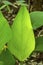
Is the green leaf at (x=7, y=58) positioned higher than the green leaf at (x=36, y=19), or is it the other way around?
the green leaf at (x=36, y=19)

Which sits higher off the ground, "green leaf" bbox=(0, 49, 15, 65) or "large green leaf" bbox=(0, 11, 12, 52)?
"large green leaf" bbox=(0, 11, 12, 52)

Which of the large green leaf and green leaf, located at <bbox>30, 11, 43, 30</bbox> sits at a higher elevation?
the large green leaf

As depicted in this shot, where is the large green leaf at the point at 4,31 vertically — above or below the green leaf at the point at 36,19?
above

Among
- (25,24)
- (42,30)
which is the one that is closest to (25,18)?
(25,24)

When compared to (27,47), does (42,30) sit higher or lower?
lower

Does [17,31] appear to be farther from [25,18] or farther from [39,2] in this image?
[39,2]

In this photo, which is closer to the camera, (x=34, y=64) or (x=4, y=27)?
(x=4, y=27)

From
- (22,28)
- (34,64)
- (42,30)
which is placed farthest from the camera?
(42,30)

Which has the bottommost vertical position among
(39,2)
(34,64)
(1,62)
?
(34,64)
